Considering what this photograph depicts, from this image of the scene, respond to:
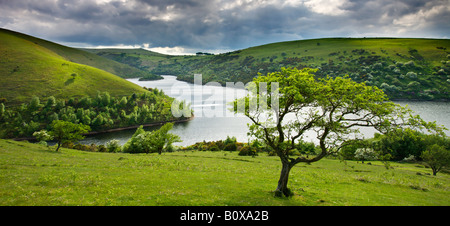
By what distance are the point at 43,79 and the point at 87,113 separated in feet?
203

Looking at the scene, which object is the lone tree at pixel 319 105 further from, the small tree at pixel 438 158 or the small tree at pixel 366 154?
the small tree at pixel 438 158

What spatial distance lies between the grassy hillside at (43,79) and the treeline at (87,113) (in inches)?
491

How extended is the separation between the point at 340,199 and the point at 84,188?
2462 centimetres

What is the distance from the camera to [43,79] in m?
152

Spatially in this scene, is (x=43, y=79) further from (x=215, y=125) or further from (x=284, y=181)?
(x=284, y=181)

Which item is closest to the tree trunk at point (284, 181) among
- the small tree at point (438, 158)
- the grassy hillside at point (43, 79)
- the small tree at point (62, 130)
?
the small tree at point (438, 158)

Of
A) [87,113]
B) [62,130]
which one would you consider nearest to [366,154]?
[62,130]

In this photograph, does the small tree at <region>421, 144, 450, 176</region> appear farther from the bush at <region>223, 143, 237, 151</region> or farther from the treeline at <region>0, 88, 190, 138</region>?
the treeline at <region>0, 88, 190, 138</region>

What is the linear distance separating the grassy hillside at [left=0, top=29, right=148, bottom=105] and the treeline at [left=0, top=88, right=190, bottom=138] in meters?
12.5

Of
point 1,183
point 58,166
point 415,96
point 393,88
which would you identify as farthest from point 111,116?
point 415,96

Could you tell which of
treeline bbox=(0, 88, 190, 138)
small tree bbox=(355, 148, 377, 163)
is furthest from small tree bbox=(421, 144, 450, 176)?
treeline bbox=(0, 88, 190, 138)

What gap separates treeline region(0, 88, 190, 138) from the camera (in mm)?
106350

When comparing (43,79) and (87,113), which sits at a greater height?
(43,79)
